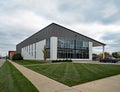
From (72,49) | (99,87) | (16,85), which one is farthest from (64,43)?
(99,87)

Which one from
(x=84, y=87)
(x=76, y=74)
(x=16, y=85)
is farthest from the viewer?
(x=76, y=74)

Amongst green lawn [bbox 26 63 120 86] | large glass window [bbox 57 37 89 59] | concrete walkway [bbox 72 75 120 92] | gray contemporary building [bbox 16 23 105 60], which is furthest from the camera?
large glass window [bbox 57 37 89 59]

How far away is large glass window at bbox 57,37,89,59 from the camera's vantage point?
1548 inches

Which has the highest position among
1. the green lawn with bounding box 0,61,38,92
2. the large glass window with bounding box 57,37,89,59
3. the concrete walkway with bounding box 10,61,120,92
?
the large glass window with bounding box 57,37,89,59

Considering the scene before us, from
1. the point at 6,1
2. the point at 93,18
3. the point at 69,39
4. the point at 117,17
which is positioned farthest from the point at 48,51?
the point at 6,1

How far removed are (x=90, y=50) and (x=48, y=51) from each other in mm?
14800

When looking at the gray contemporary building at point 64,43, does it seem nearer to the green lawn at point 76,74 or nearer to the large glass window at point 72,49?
the large glass window at point 72,49

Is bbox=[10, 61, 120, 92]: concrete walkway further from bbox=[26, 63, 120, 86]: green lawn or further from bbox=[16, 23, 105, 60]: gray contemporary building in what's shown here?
bbox=[16, 23, 105, 60]: gray contemporary building

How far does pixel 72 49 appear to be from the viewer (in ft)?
136

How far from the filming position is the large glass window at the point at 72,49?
39.3 meters

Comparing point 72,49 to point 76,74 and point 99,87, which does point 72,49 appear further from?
point 99,87

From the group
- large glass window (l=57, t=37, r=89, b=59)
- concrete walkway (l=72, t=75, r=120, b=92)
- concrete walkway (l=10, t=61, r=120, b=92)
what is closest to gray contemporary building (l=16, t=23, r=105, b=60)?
large glass window (l=57, t=37, r=89, b=59)

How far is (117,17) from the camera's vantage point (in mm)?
18547

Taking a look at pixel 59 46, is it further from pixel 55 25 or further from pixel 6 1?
pixel 6 1
